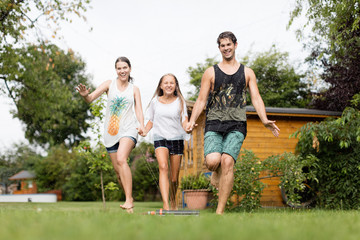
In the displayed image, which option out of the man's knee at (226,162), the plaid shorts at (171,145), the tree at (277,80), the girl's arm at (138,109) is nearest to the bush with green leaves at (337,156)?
the plaid shorts at (171,145)

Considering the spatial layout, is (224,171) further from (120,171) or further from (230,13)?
(230,13)

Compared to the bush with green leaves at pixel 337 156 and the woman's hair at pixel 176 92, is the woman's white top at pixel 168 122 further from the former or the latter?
the bush with green leaves at pixel 337 156

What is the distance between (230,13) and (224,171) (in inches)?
380

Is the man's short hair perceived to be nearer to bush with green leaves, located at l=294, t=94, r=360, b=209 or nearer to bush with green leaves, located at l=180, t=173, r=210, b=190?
bush with green leaves, located at l=294, t=94, r=360, b=209

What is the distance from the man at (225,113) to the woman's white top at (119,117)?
913 mm

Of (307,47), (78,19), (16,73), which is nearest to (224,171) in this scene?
(78,19)

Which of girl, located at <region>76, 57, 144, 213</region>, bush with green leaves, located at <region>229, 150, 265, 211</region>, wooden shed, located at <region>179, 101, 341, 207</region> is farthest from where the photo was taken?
wooden shed, located at <region>179, 101, 341, 207</region>

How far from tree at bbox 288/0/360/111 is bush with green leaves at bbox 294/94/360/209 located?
2.00 meters

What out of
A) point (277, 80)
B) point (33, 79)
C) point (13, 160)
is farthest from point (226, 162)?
point (13, 160)

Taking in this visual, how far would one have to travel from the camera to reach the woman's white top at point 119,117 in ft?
20.6

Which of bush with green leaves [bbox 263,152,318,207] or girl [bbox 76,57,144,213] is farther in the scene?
bush with green leaves [bbox 263,152,318,207]

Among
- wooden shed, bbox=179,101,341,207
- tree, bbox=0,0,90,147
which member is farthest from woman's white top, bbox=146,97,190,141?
tree, bbox=0,0,90,147

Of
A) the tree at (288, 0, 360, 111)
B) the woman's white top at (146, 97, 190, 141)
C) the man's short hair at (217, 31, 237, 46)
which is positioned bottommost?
the woman's white top at (146, 97, 190, 141)

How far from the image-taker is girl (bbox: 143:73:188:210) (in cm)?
642
